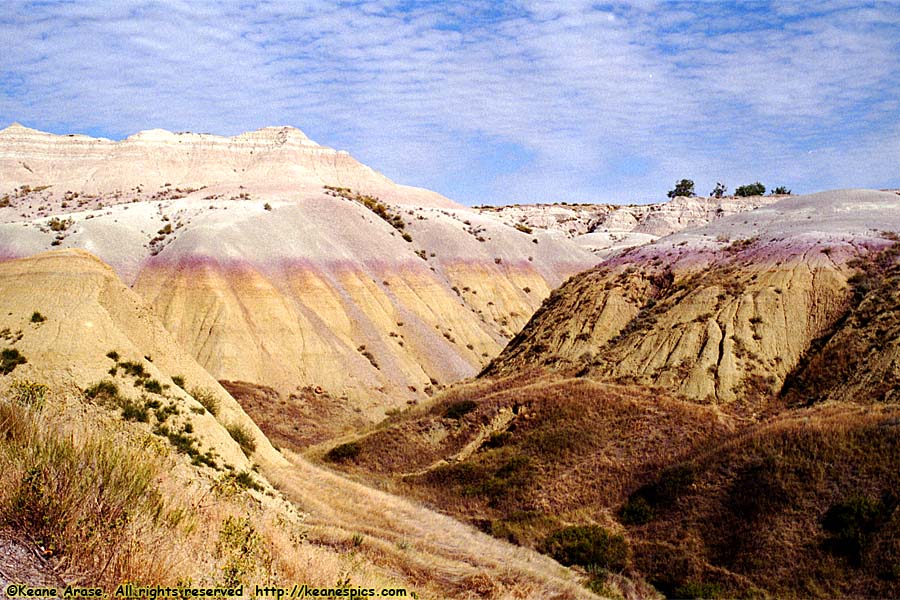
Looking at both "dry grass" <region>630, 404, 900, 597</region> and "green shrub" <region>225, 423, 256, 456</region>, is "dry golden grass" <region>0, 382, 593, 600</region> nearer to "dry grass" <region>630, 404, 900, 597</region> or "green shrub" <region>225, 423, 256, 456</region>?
"dry grass" <region>630, 404, 900, 597</region>

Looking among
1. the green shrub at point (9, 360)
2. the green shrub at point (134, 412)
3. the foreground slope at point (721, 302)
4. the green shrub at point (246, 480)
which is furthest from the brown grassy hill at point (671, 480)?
the green shrub at point (9, 360)

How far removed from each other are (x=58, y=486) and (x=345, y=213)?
54385 mm

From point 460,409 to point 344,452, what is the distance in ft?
16.5

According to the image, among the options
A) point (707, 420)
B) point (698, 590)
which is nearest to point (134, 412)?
point (698, 590)

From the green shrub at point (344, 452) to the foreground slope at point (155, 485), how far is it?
13.2ft

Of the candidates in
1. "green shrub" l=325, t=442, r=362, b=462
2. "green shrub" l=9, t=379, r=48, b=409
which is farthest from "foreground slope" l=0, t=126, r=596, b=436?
"green shrub" l=9, t=379, r=48, b=409

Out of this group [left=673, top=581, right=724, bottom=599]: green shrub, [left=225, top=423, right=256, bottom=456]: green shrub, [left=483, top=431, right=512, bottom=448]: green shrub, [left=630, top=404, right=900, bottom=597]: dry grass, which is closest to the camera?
[left=630, top=404, right=900, bottom=597]: dry grass

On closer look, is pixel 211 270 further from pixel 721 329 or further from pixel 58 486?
pixel 58 486

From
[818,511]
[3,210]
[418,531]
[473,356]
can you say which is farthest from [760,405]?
[3,210]

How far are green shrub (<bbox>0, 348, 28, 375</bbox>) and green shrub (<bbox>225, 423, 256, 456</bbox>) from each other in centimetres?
606

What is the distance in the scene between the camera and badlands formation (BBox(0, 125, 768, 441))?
43438mm

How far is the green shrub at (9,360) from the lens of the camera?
1667cm

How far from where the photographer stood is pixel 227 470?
58.2 feet

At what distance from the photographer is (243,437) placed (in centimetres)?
2181
